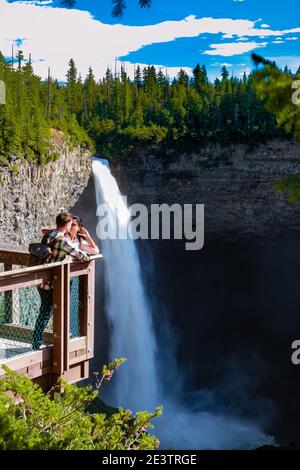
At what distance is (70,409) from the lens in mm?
5113

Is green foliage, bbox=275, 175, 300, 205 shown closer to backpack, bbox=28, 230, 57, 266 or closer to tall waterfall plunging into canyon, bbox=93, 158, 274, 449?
backpack, bbox=28, 230, 57, 266

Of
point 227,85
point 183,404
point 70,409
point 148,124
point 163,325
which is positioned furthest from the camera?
point 227,85

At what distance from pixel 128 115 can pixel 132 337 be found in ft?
72.9

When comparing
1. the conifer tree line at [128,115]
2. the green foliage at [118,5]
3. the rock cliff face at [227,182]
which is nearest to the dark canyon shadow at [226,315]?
the rock cliff face at [227,182]

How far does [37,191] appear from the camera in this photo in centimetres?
2667

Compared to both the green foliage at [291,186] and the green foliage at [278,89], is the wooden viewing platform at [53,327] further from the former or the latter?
the green foliage at [278,89]

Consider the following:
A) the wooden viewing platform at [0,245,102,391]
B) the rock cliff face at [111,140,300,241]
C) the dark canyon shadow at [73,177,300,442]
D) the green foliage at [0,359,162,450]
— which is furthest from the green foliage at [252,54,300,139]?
the rock cliff face at [111,140,300,241]

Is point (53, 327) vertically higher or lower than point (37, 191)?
lower

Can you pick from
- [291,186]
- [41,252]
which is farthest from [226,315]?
[291,186]

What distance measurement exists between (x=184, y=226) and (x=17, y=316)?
100ft

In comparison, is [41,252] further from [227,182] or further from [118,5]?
[227,182]

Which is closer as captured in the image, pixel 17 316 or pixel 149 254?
pixel 17 316

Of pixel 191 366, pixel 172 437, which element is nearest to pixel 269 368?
pixel 191 366

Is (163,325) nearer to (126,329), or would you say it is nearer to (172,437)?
(126,329)
